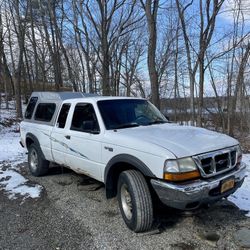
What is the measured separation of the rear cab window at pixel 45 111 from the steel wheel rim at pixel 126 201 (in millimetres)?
2721

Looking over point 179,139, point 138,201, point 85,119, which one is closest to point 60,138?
point 85,119

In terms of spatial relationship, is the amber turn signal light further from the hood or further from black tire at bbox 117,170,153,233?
black tire at bbox 117,170,153,233

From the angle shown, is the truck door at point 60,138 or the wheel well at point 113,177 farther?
the truck door at point 60,138

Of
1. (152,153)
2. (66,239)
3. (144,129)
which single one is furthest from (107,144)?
(66,239)

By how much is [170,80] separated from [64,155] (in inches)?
827

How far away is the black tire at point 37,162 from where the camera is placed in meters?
6.32

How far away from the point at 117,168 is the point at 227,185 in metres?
1.56

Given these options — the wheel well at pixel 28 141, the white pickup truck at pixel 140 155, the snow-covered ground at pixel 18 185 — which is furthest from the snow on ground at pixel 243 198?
the wheel well at pixel 28 141

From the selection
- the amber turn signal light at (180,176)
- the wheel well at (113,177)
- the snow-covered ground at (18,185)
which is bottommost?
the snow-covered ground at (18,185)

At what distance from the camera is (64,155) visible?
5.35 meters

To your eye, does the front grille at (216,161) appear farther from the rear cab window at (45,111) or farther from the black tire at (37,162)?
the black tire at (37,162)

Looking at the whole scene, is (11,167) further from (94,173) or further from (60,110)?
(94,173)

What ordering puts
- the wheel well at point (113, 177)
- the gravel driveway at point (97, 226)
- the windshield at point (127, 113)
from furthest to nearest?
the windshield at point (127, 113)
the wheel well at point (113, 177)
the gravel driveway at point (97, 226)

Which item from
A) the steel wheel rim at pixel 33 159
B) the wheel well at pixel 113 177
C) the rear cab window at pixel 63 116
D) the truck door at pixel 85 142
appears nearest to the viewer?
the wheel well at pixel 113 177
